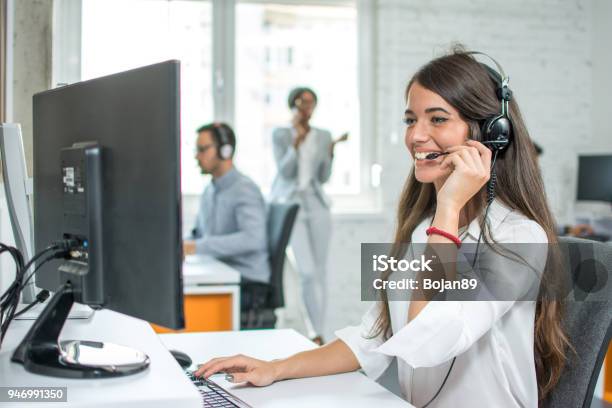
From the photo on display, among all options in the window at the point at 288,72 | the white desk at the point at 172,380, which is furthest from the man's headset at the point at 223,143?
the white desk at the point at 172,380

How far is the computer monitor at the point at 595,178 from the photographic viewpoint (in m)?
4.76

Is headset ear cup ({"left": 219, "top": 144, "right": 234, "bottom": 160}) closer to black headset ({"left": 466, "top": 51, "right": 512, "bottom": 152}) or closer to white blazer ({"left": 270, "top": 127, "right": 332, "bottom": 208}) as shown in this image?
white blazer ({"left": 270, "top": 127, "right": 332, "bottom": 208})

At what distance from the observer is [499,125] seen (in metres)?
1.25

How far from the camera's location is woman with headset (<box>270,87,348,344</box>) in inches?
171

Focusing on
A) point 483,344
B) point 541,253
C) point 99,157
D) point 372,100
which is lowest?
point 483,344

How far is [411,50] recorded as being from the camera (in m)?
4.88

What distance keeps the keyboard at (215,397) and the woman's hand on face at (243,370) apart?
0.07 feet

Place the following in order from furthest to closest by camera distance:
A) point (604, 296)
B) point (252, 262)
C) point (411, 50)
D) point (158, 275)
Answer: point (411, 50) < point (252, 262) < point (604, 296) < point (158, 275)

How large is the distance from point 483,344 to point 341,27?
4.05 meters

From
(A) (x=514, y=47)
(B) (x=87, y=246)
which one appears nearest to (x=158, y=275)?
(B) (x=87, y=246)

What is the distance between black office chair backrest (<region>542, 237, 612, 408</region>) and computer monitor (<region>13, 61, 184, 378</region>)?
2.23 feet

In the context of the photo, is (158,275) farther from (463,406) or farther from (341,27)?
(341,27)

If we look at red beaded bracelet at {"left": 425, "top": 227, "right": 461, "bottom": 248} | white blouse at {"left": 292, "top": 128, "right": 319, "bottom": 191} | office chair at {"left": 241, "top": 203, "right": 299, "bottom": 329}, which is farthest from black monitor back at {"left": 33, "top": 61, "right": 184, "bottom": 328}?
white blouse at {"left": 292, "top": 128, "right": 319, "bottom": 191}

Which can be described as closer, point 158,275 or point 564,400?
point 158,275
